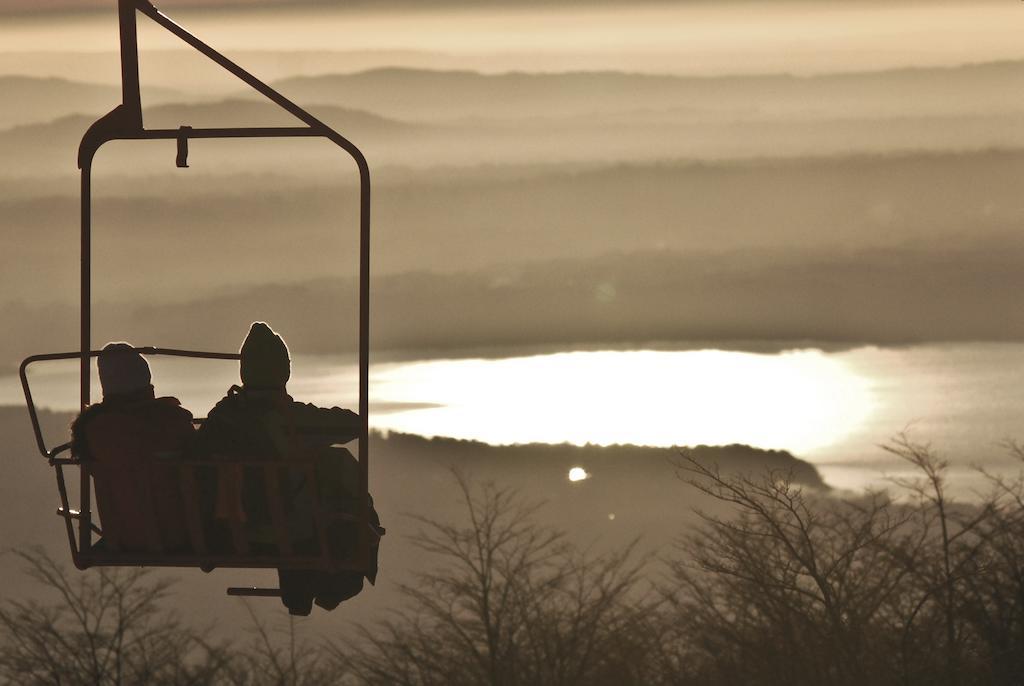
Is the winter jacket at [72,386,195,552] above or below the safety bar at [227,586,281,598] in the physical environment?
above

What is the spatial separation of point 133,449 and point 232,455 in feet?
1.71

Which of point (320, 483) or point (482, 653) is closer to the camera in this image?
point (320, 483)

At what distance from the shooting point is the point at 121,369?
8102mm

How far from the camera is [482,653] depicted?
4988 centimetres

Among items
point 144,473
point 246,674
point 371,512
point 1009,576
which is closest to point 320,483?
point 371,512

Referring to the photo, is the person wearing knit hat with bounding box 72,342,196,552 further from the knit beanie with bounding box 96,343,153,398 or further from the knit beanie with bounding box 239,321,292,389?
the knit beanie with bounding box 239,321,292,389

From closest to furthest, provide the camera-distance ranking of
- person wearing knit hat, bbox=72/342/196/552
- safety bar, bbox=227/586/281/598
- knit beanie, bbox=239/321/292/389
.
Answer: knit beanie, bbox=239/321/292/389, person wearing knit hat, bbox=72/342/196/552, safety bar, bbox=227/586/281/598

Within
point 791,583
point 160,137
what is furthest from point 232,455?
point 791,583

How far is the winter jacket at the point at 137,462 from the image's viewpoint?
8.20 metres

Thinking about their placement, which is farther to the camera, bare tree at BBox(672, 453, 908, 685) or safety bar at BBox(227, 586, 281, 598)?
bare tree at BBox(672, 453, 908, 685)

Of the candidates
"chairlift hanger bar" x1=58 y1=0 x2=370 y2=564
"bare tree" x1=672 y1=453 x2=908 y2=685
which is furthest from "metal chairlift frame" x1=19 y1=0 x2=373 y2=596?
"bare tree" x1=672 y1=453 x2=908 y2=685

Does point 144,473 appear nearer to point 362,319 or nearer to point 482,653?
point 362,319

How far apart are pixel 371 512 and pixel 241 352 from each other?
1195 millimetres

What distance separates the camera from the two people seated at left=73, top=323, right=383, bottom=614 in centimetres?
804
